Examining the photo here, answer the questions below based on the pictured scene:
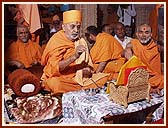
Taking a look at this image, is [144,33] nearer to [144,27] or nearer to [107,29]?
[144,27]

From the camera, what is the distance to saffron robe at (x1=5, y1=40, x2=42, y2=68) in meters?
1.68

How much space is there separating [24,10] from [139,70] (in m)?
0.48

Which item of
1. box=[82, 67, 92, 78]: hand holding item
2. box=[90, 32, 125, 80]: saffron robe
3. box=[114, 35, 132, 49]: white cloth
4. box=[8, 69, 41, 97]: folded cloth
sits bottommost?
box=[8, 69, 41, 97]: folded cloth

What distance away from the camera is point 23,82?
1682mm

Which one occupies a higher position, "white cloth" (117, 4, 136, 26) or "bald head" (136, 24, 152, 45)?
"white cloth" (117, 4, 136, 26)

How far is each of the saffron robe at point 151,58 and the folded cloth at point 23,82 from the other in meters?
0.40

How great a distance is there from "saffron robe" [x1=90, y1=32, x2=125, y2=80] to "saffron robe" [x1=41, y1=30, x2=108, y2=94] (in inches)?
1.4

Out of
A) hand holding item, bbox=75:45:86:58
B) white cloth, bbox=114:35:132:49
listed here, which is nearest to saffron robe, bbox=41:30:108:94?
hand holding item, bbox=75:45:86:58

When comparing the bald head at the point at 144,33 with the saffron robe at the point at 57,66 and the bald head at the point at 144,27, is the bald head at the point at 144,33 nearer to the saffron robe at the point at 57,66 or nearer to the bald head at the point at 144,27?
the bald head at the point at 144,27

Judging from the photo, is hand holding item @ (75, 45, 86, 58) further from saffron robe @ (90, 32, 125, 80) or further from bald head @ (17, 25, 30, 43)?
bald head @ (17, 25, 30, 43)

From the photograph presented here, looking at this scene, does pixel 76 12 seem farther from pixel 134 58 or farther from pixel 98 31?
pixel 134 58

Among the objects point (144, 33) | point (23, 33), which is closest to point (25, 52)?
point (23, 33)

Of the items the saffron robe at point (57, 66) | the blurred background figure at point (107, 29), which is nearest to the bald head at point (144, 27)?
the blurred background figure at point (107, 29)

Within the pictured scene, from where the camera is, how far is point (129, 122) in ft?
5.63
